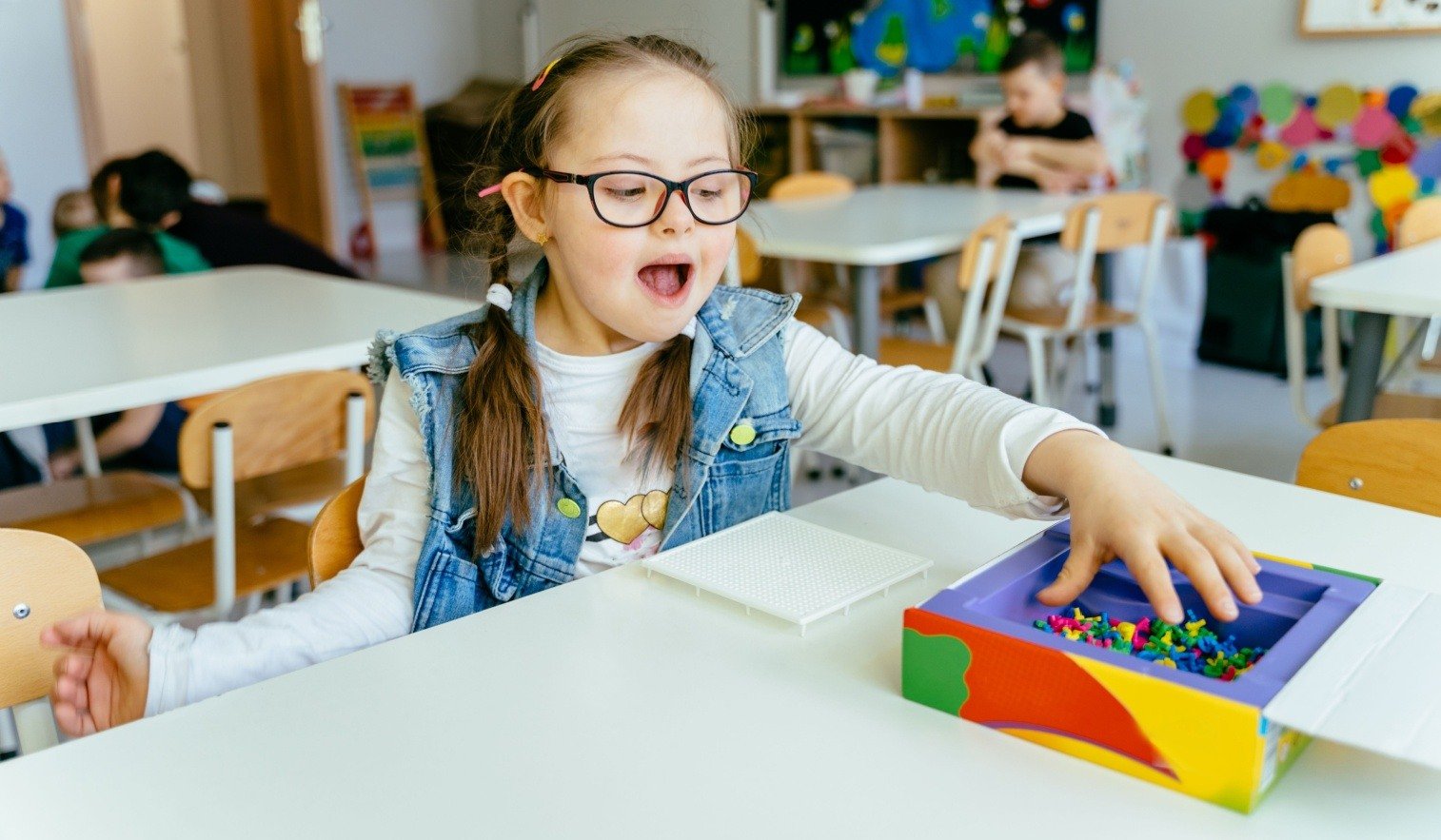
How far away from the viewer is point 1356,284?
2105mm

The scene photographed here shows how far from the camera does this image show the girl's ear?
1162 mm

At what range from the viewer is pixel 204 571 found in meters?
1.84

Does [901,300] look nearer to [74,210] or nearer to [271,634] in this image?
[74,210]

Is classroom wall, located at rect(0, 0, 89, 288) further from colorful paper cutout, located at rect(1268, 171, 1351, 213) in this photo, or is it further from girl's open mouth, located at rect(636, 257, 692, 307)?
girl's open mouth, located at rect(636, 257, 692, 307)

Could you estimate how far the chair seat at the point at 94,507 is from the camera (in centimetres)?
192

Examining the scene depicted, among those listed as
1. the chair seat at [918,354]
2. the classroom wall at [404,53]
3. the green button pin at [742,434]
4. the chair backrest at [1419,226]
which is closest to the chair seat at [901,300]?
the chair seat at [918,354]

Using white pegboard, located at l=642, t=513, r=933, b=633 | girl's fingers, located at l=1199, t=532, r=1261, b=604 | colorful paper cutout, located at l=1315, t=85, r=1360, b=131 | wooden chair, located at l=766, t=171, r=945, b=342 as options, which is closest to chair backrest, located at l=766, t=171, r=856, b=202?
wooden chair, located at l=766, t=171, r=945, b=342

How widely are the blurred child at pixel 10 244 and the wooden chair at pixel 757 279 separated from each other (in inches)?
98.0

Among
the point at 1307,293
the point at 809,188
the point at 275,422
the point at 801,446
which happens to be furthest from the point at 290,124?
the point at 801,446

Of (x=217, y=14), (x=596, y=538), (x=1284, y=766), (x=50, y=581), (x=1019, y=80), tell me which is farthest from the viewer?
(x=217, y=14)

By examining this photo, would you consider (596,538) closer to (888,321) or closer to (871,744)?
(871,744)

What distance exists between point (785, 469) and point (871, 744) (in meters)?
0.53

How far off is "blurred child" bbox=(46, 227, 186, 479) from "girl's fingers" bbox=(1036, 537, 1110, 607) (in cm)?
202

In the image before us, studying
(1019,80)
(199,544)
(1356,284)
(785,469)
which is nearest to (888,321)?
(1019,80)
